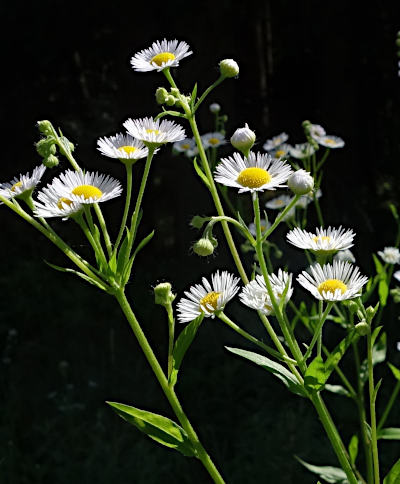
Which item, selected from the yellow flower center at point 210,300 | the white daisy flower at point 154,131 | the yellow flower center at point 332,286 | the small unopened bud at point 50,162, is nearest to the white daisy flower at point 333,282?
the yellow flower center at point 332,286

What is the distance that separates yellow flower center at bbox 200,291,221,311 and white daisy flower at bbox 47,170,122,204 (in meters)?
0.16

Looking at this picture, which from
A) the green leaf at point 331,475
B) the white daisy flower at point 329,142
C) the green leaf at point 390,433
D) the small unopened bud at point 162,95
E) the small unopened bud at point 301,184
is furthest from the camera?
the white daisy flower at point 329,142

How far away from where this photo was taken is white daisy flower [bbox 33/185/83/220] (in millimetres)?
802

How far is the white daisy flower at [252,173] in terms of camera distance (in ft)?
2.58

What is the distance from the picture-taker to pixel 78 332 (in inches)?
112

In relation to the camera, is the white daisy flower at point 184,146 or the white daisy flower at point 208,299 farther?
the white daisy flower at point 184,146

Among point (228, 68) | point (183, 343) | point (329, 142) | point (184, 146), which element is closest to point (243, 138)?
point (228, 68)

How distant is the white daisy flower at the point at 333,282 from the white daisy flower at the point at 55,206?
277 mm

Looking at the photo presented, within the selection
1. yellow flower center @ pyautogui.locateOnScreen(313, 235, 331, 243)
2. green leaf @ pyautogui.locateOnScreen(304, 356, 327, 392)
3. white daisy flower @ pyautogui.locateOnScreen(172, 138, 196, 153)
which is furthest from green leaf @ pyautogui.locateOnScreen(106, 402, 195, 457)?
white daisy flower @ pyautogui.locateOnScreen(172, 138, 196, 153)

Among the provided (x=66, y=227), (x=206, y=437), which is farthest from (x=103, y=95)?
(x=206, y=437)

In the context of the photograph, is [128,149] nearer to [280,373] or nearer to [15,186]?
[15,186]

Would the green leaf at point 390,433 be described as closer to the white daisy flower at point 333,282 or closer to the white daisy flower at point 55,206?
the white daisy flower at point 333,282

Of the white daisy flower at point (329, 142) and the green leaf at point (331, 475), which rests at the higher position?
the white daisy flower at point (329, 142)

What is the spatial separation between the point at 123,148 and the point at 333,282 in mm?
317
